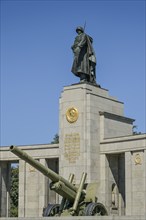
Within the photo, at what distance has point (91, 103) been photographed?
3856 centimetres

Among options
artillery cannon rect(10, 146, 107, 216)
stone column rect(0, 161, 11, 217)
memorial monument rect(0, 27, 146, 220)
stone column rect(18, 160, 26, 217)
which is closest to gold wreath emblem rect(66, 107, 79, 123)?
memorial monument rect(0, 27, 146, 220)

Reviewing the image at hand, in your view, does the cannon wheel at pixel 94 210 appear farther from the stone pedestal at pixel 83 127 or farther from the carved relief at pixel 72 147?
the carved relief at pixel 72 147

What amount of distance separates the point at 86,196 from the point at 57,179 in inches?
72.9

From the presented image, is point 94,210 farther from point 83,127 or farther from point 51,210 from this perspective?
point 83,127

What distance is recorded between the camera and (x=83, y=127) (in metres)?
38.3

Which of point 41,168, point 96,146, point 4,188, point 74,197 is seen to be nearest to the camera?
point 41,168

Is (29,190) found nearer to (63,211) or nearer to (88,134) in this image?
(88,134)

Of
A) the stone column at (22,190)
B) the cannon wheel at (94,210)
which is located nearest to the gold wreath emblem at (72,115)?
the stone column at (22,190)

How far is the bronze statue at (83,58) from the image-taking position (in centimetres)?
3997

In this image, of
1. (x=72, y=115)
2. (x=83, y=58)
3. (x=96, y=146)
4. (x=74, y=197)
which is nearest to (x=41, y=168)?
(x=74, y=197)

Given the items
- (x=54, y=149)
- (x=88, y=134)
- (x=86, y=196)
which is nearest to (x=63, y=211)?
(x=86, y=196)

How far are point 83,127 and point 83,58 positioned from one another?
4.92 meters

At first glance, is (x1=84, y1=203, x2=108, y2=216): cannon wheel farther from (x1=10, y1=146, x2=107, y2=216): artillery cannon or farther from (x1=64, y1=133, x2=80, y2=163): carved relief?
(x1=64, y1=133, x2=80, y2=163): carved relief

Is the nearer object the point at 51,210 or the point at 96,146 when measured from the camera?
the point at 51,210
